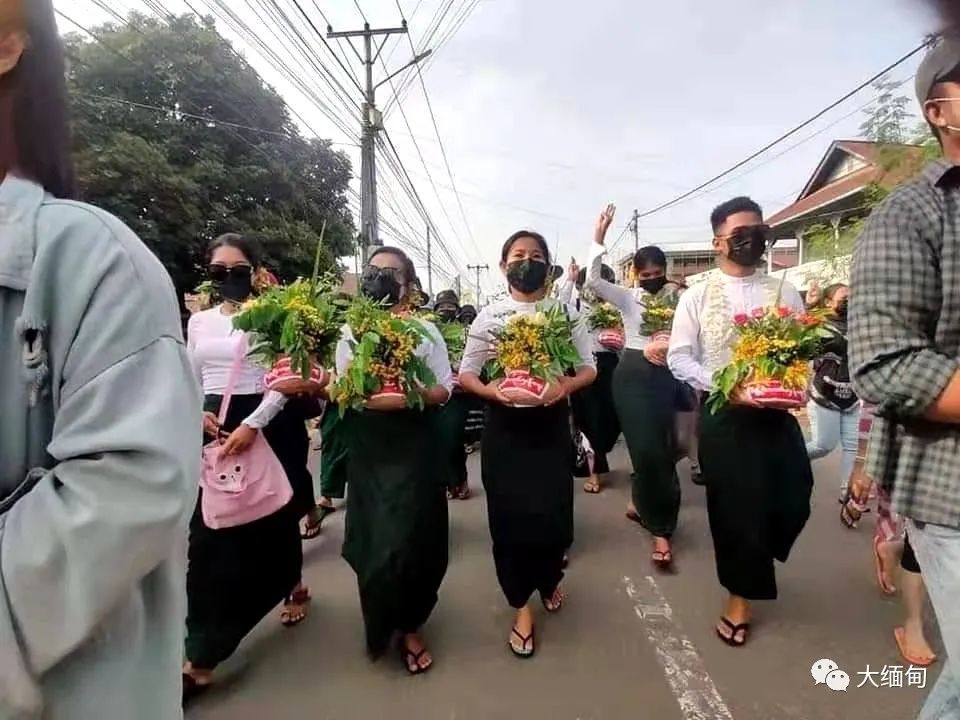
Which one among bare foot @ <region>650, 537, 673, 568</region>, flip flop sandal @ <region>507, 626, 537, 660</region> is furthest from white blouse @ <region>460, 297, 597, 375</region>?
bare foot @ <region>650, 537, 673, 568</region>

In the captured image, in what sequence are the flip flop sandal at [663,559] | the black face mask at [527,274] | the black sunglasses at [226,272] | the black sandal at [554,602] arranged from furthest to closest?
the flip flop sandal at [663,559]
the black sandal at [554,602]
the black face mask at [527,274]
the black sunglasses at [226,272]

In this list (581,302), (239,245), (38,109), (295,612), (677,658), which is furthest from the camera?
(581,302)

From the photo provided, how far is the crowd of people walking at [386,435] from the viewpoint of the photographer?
0.84 m

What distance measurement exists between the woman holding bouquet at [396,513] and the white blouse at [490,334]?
31 cm

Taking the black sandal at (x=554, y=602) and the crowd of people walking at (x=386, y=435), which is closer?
the crowd of people walking at (x=386, y=435)

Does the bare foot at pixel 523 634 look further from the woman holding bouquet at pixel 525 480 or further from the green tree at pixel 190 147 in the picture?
the green tree at pixel 190 147

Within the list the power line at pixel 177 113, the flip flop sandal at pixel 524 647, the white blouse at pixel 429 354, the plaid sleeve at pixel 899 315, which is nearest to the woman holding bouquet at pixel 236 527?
the white blouse at pixel 429 354

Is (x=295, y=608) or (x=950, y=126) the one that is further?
(x=295, y=608)

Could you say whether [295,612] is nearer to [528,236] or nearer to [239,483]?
[239,483]

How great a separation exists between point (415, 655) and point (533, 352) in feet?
4.93

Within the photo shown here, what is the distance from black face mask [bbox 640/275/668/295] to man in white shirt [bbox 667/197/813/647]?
1.51 meters

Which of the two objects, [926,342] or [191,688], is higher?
[926,342]

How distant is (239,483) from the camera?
3.05 m

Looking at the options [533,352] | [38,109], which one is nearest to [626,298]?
[533,352]
